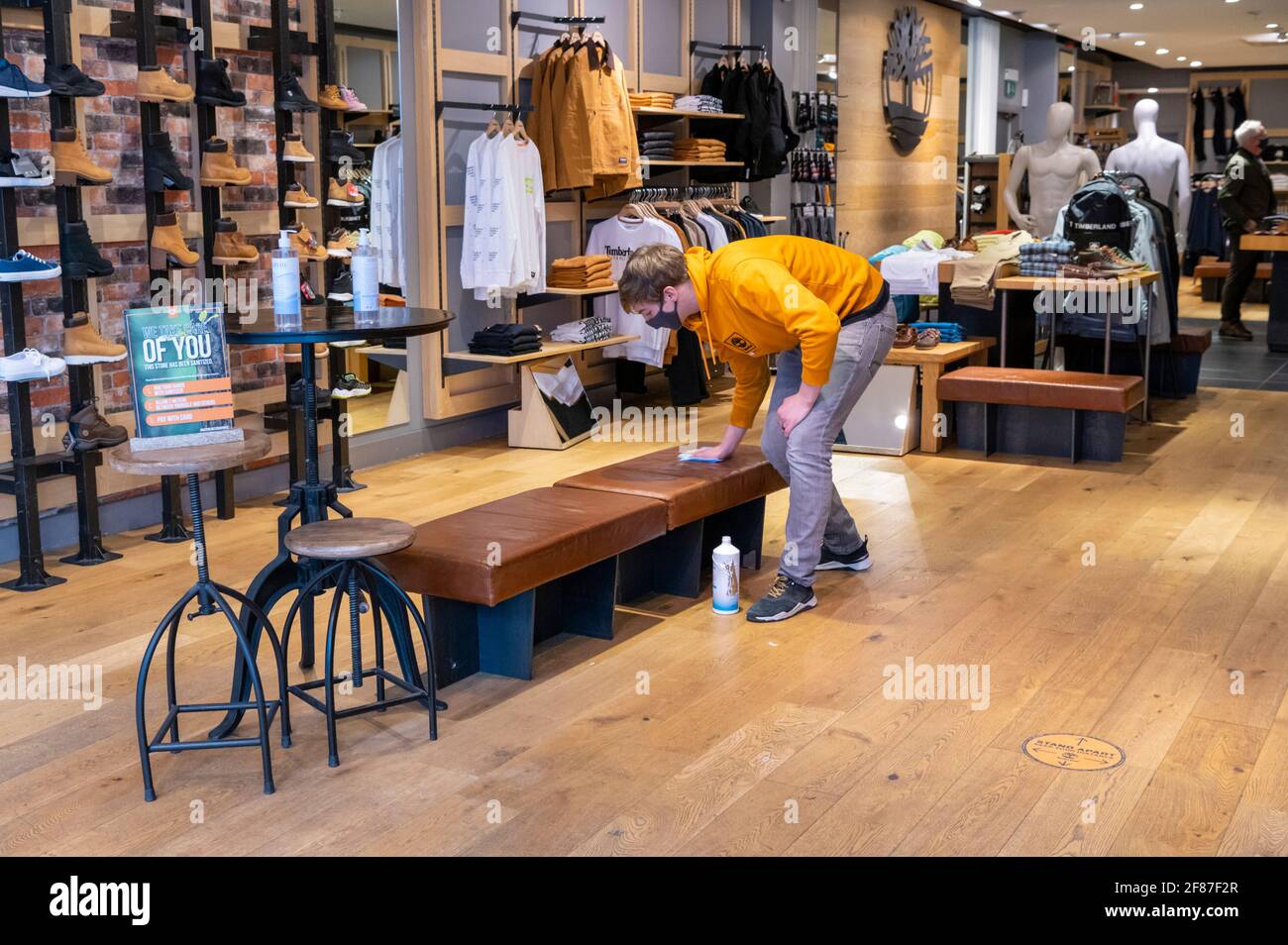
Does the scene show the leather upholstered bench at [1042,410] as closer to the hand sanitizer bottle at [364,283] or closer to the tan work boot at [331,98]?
the tan work boot at [331,98]

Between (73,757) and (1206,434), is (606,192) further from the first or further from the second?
(73,757)

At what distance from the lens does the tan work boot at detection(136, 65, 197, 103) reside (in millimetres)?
5098

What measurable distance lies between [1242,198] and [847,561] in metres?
8.59

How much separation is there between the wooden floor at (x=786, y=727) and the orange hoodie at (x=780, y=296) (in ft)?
2.92

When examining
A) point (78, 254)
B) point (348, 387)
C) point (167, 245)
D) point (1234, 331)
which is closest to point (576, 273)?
point (348, 387)

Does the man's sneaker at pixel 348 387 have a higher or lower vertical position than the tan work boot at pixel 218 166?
lower

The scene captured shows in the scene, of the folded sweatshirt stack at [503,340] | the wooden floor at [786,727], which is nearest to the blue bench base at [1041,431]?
the wooden floor at [786,727]

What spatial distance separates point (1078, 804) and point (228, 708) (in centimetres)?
198

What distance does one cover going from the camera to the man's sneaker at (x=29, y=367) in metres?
4.63

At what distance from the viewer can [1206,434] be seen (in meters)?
7.38

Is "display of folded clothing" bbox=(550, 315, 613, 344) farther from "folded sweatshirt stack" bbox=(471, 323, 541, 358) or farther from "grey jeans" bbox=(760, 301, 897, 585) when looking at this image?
"grey jeans" bbox=(760, 301, 897, 585)

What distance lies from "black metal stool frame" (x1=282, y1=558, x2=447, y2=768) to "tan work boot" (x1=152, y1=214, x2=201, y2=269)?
2.14 m

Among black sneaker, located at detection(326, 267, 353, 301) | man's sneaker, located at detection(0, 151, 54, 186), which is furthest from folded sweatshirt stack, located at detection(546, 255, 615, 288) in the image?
man's sneaker, located at detection(0, 151, 54, 186)
